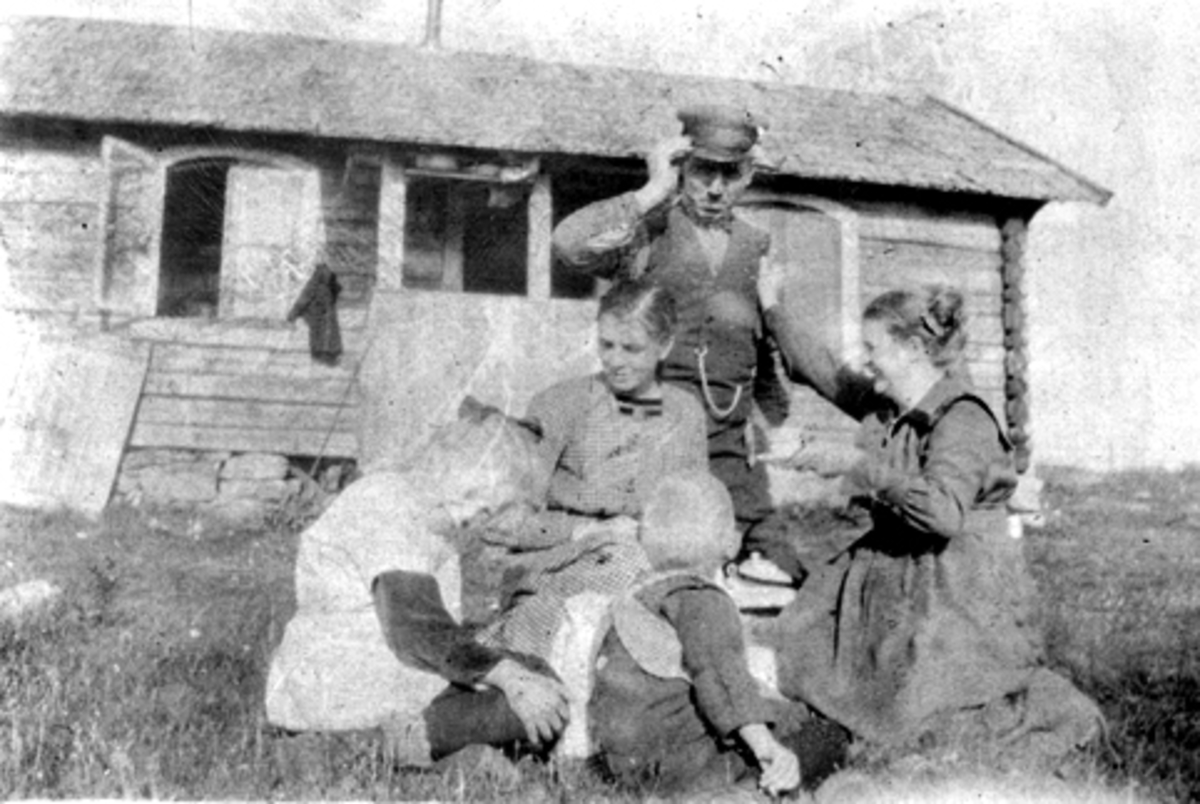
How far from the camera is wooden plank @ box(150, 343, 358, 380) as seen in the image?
886 cm

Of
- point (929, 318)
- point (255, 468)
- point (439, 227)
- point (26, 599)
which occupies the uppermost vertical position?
point (439, 227)

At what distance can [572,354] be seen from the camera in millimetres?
7508

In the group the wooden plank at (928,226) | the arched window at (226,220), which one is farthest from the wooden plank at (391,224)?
the wooden plank at (928,226)

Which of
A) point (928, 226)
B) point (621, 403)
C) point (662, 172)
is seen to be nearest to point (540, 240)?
point (928, 226)

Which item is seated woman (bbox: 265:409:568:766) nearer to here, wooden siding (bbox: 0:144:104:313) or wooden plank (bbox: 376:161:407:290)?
wooden plank (bbox: 376:161:407:290)

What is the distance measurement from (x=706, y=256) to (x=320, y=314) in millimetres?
5567

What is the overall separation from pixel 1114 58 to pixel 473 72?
5.05 metres

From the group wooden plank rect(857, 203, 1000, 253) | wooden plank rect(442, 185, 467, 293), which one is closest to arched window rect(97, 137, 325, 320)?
wooden plank rect(442, 185, 467, 293)

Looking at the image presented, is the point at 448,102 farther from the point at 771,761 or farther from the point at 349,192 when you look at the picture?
the point at 771,761

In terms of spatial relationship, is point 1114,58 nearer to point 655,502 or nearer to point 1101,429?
point 655,502

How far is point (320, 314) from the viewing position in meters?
9.23

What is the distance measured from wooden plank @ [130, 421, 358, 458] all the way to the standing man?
5.01m

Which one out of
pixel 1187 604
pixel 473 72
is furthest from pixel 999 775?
pixel 473 72

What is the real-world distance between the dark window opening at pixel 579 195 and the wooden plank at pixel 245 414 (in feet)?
7.20
